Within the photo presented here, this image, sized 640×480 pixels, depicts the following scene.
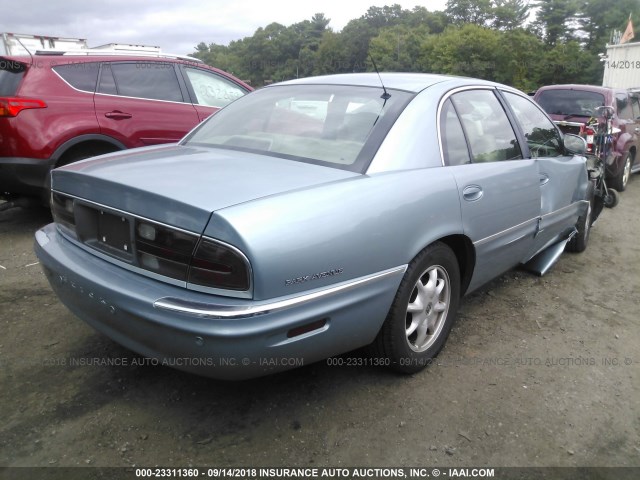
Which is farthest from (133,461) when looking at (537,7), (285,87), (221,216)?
(537,7)

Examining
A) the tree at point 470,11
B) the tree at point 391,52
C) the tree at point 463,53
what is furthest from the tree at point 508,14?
the tree at point 391,52

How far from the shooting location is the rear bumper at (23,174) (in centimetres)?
453

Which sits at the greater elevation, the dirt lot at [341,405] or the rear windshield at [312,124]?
the rear windshield at [312,124]

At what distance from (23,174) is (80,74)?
1.12 m

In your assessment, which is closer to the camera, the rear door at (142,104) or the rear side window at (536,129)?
the rear side window at (536,129)

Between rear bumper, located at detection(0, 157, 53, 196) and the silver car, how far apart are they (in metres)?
2.20

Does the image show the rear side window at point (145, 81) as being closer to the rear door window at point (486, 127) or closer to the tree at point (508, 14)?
the rear door window at point (486, 127)

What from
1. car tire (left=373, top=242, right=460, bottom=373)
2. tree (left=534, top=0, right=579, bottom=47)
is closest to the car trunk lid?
car tire (left=373, top=242, right=460, bottom=373)

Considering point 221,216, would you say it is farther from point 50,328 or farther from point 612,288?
point 612,288

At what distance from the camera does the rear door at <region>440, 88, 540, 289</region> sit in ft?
9.02

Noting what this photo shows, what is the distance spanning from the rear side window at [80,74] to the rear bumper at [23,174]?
81cm

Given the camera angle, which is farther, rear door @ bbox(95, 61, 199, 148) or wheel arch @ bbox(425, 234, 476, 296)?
rear door @ bbox(95, 61, 199, 148)

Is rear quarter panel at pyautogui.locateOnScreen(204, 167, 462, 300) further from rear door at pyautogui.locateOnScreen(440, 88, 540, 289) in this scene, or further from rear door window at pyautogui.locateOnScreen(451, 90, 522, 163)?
rear door window at pyautogui.locateOnScreen(451, 90, 522, 163)

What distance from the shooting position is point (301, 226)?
1.92 m
